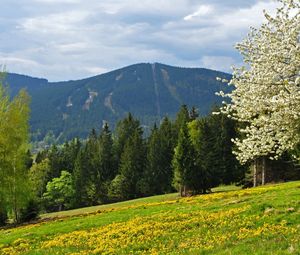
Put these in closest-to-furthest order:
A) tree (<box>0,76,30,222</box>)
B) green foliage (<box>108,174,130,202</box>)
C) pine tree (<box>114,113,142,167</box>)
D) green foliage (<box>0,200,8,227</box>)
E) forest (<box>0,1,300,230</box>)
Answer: forest (<box>0,1,300,230</box>) < tree (<box>0,76,30,222</box>) < green foliage (<box>0,200,8,227</box>) < green foliage (<box>108,174,130,202</box>) < pine tree (<box>114,113,142,167</box>)

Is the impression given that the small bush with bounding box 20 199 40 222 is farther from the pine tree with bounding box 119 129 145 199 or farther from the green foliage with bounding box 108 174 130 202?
the pine tree with bounding box 119 129 145 199

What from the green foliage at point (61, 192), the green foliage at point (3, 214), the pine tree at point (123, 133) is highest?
the pine tree at point (123, 133)

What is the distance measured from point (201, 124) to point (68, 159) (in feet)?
186

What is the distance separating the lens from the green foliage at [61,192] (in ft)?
382

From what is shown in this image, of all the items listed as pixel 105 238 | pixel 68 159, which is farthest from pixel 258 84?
pixel 68 159

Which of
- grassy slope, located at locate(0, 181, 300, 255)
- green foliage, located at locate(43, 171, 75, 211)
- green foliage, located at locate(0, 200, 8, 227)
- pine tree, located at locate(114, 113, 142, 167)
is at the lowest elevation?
green foliage, located at locate(43, 171, 75, 211)

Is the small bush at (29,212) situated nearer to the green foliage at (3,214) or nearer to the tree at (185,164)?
the green foliage at (3,214)

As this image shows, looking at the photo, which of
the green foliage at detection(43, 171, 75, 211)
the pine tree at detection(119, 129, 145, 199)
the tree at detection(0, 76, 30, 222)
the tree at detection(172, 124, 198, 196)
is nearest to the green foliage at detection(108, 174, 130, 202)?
the pine tree at detection(119, 129, 145, 199)

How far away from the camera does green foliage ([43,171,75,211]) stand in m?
116

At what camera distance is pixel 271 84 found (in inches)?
854

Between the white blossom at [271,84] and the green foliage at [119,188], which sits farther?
the green foliage at [119,188]

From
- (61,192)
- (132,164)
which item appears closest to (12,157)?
(132,164)

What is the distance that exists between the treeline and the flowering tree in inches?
2182

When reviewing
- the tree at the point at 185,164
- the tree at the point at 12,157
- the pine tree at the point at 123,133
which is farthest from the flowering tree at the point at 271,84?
the pine tree at the point at 123,133
